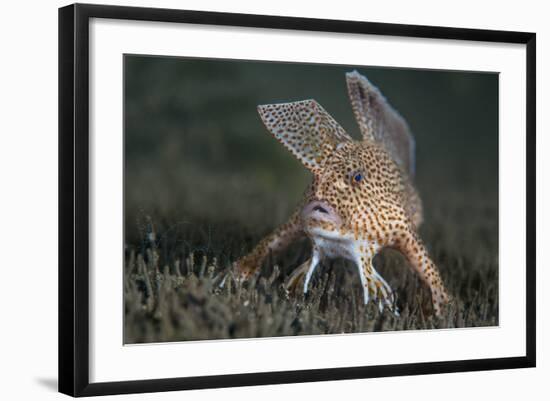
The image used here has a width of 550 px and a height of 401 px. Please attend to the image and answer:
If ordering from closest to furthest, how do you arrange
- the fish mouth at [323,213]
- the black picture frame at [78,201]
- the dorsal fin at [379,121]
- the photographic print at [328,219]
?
the black picture frame at [78,201] → the photographic print at [328,219] → the fish mouth at [323,213] → the dorsal fin at [379,121]

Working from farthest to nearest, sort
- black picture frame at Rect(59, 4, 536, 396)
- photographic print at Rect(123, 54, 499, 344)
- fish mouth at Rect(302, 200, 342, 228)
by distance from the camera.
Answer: fish mouth at Rect(302, 200, 342, 228) < photographic print at Rect(123, 54, 499, 344) < black picture frame at Rect(59, 4, 536, 396)

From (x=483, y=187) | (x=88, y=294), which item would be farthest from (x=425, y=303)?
(x=483, y=187)

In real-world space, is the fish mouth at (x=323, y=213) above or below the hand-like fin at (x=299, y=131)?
below

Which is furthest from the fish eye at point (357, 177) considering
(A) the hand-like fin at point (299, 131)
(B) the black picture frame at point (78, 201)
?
(B) the black picture frame at point (78, 201)

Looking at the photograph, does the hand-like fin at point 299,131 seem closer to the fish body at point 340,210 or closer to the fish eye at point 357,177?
the fish body at point 340,210

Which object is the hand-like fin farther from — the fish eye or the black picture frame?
the black picture frame

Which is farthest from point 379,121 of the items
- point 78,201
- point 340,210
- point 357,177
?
point 78,201

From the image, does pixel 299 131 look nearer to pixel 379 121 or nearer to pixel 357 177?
pixel 357 177

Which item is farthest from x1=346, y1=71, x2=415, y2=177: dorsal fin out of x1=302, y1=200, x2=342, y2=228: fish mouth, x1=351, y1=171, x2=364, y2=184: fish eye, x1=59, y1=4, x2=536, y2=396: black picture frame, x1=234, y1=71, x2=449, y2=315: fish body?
x1=59, y1=4, x2=536, y2=396: black picture frame
